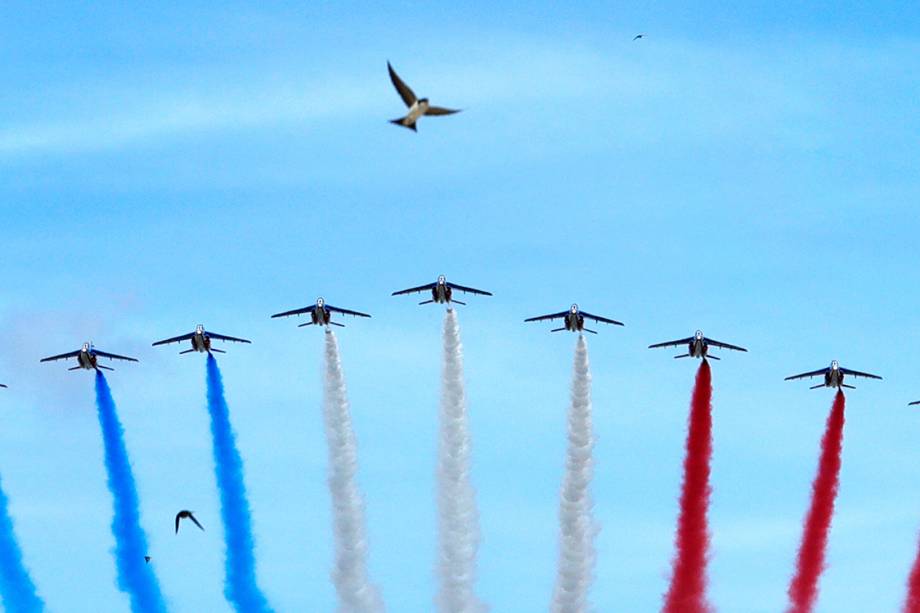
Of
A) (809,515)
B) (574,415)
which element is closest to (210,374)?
(574,415)

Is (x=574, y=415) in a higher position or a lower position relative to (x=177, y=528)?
higher

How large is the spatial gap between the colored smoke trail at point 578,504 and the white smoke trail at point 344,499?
12736 millimetres

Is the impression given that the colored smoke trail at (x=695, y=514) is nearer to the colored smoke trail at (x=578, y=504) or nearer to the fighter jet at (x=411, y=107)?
the colored smoke trail at (x=578, y=504)

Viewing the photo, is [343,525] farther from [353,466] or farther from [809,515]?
[809,515]

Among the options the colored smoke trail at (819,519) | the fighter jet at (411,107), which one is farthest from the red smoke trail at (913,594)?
the fighter jet at (411,107)

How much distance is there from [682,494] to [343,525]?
22.6 metres

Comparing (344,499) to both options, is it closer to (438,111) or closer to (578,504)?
(578,504)

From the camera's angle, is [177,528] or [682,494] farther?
[682,494]

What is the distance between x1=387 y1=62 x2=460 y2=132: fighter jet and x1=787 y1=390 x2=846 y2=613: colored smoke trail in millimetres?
62915

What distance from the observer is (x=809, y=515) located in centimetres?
17412

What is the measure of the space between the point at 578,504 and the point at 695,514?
→ 27.7 feet

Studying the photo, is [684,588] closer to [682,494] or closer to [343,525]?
[682,494]

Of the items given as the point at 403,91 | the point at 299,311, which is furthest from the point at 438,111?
the point at 299,311

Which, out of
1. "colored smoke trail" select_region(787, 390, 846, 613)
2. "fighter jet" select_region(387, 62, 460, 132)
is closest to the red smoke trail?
"colored smoke trail" select_region(787, 390, 846, 613)
